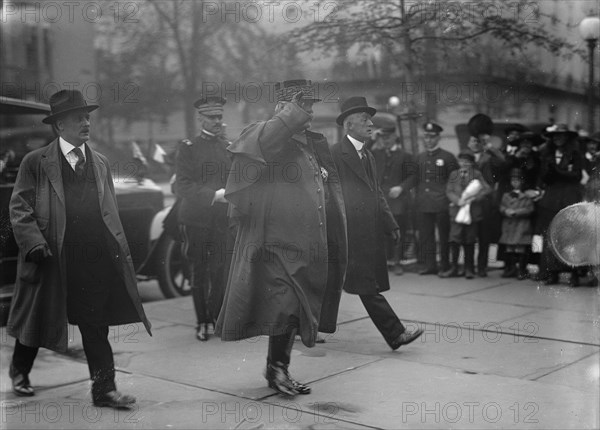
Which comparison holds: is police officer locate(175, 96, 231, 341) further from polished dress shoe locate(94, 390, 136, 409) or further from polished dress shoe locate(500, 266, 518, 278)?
polished dress shoe locate(500, 266, 518, 278)

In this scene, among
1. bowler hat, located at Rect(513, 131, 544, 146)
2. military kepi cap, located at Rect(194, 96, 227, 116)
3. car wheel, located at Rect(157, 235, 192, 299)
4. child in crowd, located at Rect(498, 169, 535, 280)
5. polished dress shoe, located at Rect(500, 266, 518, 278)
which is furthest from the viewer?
polished dress shoe, located at Rect(500, 266, 518, 278)

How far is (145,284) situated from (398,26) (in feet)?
12.7

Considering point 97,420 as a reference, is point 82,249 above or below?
above

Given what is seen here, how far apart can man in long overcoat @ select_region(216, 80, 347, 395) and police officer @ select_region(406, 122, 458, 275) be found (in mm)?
4293

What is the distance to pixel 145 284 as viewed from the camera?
Answer: 30.5ft

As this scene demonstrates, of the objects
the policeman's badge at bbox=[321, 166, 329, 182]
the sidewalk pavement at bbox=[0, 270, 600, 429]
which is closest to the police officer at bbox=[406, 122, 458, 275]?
the sidewalk pavement at bbox=[0, 270, 600, 429]

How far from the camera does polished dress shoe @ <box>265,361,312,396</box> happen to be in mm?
4875

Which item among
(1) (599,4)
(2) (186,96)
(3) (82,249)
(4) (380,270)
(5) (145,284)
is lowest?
(5) (145,284)

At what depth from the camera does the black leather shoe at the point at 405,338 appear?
5785mm

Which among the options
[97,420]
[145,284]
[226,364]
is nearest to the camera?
[97,420]

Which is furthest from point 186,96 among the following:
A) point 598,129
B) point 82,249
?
point 598,129

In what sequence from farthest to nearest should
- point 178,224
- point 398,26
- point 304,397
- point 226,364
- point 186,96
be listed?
point 398,26 < point 186,96 < point 178,224 < point 226,364 < point 304,397

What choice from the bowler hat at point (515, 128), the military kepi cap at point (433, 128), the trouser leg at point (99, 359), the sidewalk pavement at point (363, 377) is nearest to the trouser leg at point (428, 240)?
the military kepi cap at point (433, 128)

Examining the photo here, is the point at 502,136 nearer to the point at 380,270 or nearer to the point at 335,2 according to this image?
the point at 335,2
